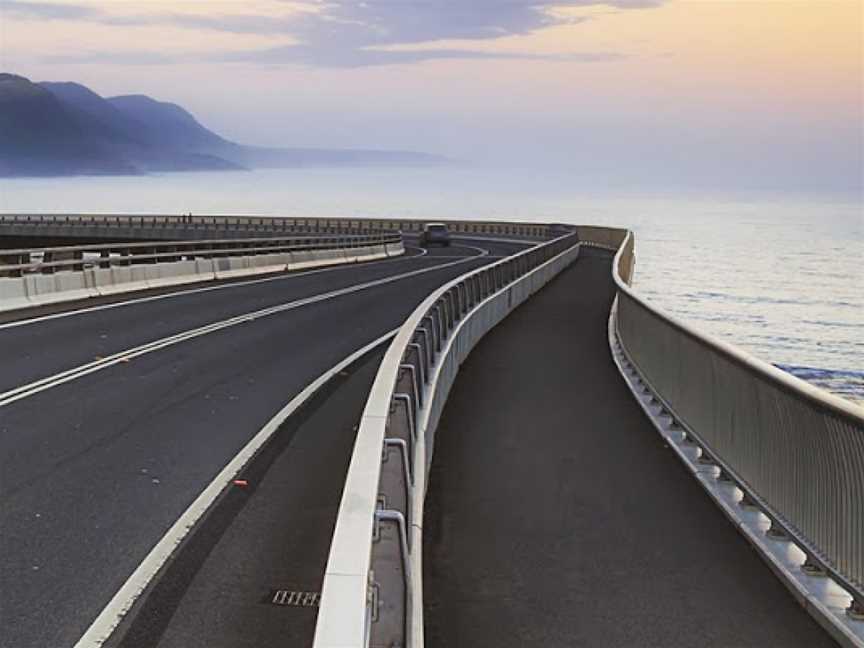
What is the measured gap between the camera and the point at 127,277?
103 feet

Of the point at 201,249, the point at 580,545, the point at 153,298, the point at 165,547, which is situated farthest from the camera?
the point at 201,249

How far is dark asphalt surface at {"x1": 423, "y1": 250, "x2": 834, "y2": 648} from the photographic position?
7273 millimetres

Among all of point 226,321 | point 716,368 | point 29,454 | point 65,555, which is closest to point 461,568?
point 65,555

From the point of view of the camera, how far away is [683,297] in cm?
10912

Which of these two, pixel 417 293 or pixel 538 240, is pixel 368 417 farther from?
pixel 538 240

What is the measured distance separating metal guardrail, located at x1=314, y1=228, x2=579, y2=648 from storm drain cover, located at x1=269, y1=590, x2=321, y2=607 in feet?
2.16

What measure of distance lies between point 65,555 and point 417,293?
28.6m

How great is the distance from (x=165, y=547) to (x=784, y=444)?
4323 mm

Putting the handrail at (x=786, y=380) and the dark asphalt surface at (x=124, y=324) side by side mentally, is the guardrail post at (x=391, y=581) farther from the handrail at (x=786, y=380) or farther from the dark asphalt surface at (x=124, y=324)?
the dark asphalt surface at (x=124, y=324)

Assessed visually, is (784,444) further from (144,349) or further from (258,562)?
(144,349)

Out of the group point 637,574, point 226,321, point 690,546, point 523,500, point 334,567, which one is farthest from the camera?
point 226,321

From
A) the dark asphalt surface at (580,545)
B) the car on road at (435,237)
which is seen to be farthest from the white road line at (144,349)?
the car on road at (435,237)

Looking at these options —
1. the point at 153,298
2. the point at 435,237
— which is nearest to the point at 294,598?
the point at 153,298

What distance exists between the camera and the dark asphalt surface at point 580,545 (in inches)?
286
